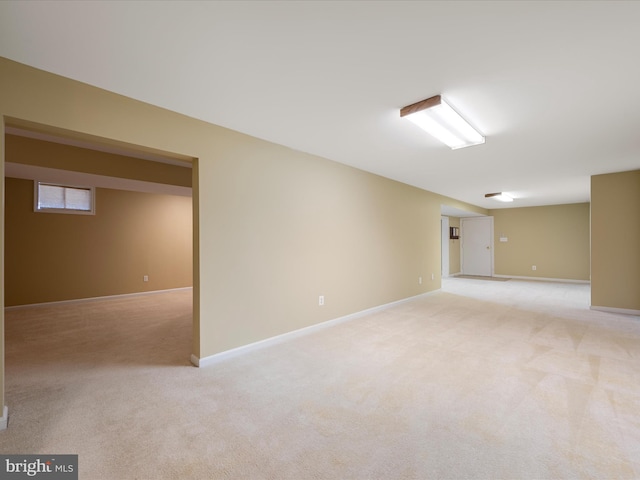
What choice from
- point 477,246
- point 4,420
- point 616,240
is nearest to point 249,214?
point 4,420

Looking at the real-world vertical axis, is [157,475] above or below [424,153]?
below

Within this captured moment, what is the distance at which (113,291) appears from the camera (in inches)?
234

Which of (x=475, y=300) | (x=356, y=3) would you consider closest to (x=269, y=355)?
(x=356, y=3)

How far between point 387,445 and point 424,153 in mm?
3264

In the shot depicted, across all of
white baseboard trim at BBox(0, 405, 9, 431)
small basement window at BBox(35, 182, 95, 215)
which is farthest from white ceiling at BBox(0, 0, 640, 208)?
small basement window at BBox(35, 182, 95, 215)

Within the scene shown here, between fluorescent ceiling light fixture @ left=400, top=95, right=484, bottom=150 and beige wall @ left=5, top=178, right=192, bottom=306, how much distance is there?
629 centimetres

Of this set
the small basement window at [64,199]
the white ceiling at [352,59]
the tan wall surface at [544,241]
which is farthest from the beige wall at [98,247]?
the tan wall surface at [544,241]

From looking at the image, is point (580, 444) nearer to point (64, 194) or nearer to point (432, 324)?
point (432, 324)

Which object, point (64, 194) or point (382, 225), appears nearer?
point (382, 225)

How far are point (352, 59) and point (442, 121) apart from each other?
1.23 metres

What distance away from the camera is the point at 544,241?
28.2 ft

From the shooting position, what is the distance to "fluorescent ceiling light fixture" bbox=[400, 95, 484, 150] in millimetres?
2305

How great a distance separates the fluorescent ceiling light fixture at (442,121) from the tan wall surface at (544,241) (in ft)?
25.1

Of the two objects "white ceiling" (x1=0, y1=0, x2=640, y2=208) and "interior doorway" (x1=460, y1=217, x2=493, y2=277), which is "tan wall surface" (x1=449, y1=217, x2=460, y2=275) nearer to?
"interior doorway" (x1=460, y1=217, x2=493, y2=277)
